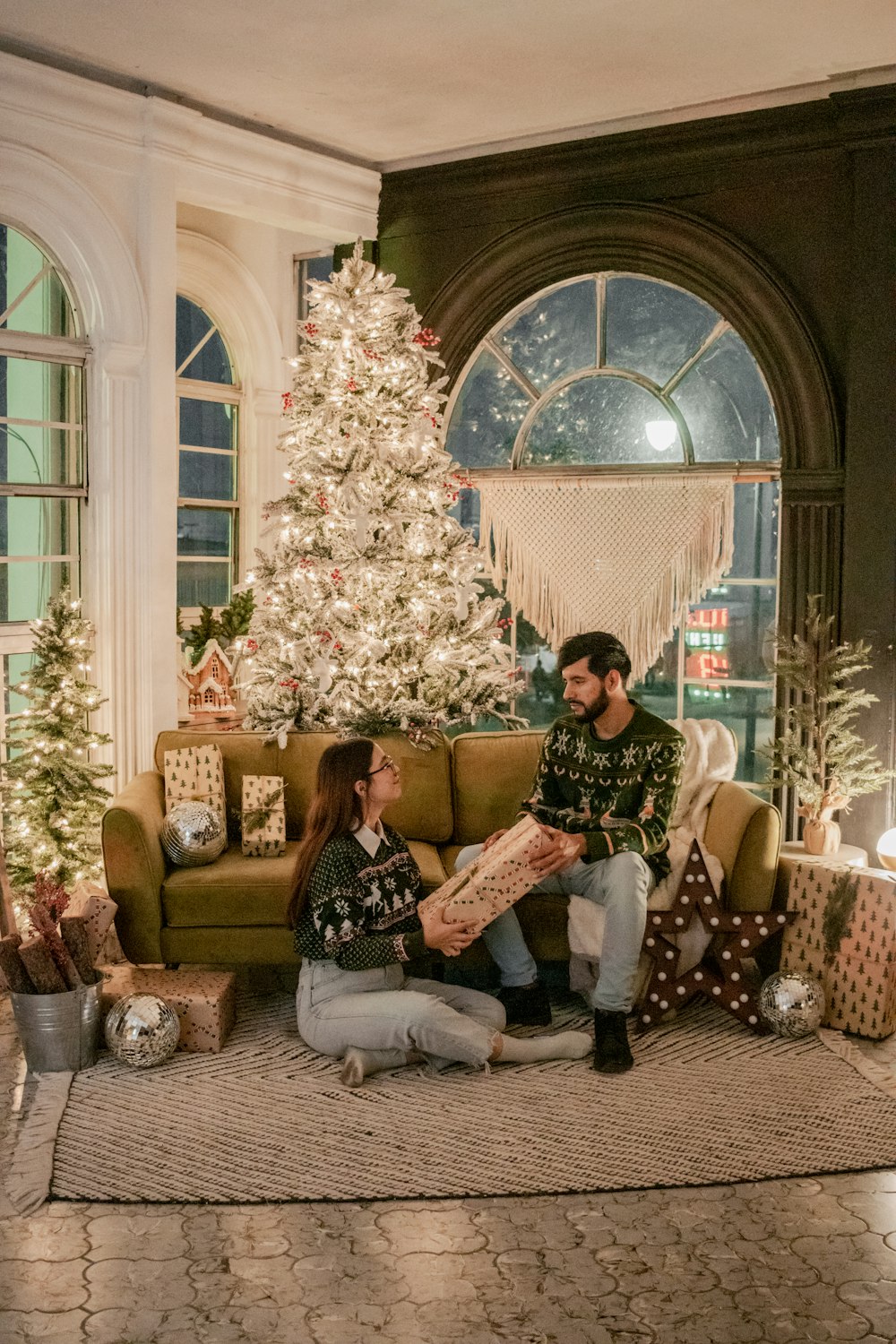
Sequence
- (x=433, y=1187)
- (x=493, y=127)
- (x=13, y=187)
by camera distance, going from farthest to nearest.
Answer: (x=493, y=127), (x=13, y=187), (x=433, y=1187)

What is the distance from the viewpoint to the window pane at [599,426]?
21.2ft

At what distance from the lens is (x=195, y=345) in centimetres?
724

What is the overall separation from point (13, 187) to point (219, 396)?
1.98 m

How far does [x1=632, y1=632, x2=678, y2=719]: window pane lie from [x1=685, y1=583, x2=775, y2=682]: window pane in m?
0.08

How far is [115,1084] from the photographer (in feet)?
13.7

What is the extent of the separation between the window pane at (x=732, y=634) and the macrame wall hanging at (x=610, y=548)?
0.35 feet

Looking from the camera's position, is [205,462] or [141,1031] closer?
[141,1031]

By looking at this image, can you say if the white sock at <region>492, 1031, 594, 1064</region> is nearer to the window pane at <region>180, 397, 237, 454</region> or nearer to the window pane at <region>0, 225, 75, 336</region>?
the window pane at <region>0, 225, 75, 336</region>

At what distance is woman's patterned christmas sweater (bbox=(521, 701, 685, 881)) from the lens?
462 cm

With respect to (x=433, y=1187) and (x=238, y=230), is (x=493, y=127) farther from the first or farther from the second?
(x=433, y=1187)

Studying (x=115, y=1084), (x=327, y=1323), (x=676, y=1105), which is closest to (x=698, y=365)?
(x=676, y=1105)

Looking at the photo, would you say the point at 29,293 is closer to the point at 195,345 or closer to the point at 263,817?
the point at 195,345

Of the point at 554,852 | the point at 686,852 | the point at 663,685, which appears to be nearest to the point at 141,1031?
the point at 554,852

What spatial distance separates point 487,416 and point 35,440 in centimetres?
229
